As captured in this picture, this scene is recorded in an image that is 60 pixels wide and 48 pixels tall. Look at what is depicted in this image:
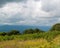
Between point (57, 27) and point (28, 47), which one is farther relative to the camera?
point (57, 27)

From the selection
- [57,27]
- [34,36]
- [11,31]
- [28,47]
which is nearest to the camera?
[28,47]

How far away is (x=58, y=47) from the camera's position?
19.2 m

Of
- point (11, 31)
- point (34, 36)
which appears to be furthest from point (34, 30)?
point (34, 36)

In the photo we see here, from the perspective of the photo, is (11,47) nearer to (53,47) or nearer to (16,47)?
(16,47)

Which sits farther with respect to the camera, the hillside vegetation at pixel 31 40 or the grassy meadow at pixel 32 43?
the hillside vegetation at pixel 31 40

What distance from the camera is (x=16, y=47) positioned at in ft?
61.0

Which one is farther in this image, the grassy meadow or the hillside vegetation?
the hillside vegetation

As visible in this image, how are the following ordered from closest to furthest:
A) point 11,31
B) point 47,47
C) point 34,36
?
point 47,47
point 34,36
point 11,31

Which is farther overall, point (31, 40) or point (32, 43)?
point (31, 40)

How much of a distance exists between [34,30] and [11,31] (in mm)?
5443

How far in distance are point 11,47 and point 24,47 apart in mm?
1265

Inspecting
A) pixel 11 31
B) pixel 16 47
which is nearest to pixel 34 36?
pixel 11 31

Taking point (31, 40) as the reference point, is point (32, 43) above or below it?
above

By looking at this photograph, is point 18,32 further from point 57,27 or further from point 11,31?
point 57,27
